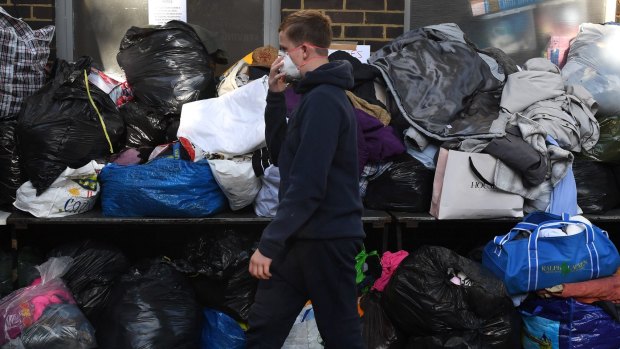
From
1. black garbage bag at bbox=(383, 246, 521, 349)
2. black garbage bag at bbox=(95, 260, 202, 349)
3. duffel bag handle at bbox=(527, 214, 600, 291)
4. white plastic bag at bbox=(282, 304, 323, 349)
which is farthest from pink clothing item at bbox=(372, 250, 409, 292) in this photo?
black garbage bag at bbox=(95, 260, 202, 349)

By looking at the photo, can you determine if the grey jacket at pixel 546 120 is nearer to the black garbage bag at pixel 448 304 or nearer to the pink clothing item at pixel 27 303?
the black garbage bag at pixel 448 304

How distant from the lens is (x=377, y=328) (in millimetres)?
4156

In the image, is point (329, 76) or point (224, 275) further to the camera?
point (224, 275)

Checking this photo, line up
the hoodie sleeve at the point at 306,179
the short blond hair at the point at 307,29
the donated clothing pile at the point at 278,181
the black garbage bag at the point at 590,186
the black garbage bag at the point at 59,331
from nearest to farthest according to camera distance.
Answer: the hoodie sleeve at the point at 306,179 → the short blond hair at the point at 307,29 → the black garbage bag at the point at 59,331 → the donated clothing pile at the point at 278,181 → the black garbage bag at the point at 590,186

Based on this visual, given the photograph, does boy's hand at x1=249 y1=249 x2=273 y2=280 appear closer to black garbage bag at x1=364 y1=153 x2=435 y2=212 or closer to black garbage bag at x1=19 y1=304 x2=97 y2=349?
black garbage bag at x1=19 y1=304 x2=97 y2=349

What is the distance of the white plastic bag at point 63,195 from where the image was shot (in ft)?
13.6

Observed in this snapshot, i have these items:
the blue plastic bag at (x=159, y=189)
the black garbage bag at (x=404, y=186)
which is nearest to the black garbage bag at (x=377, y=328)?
the black garbage bag at (x=404, y=186)

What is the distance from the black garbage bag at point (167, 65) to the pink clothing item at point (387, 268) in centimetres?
168

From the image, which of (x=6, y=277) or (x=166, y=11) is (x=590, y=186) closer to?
(x=166, y=11)

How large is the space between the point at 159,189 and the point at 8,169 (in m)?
0.97

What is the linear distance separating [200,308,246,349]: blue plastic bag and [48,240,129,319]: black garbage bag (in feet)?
2.07

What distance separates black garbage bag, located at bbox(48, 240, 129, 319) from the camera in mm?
4188

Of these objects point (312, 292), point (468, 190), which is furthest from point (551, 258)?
point (312, 292)

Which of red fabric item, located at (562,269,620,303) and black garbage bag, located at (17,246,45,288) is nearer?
red fabric item, located at (562,269,620,303)
